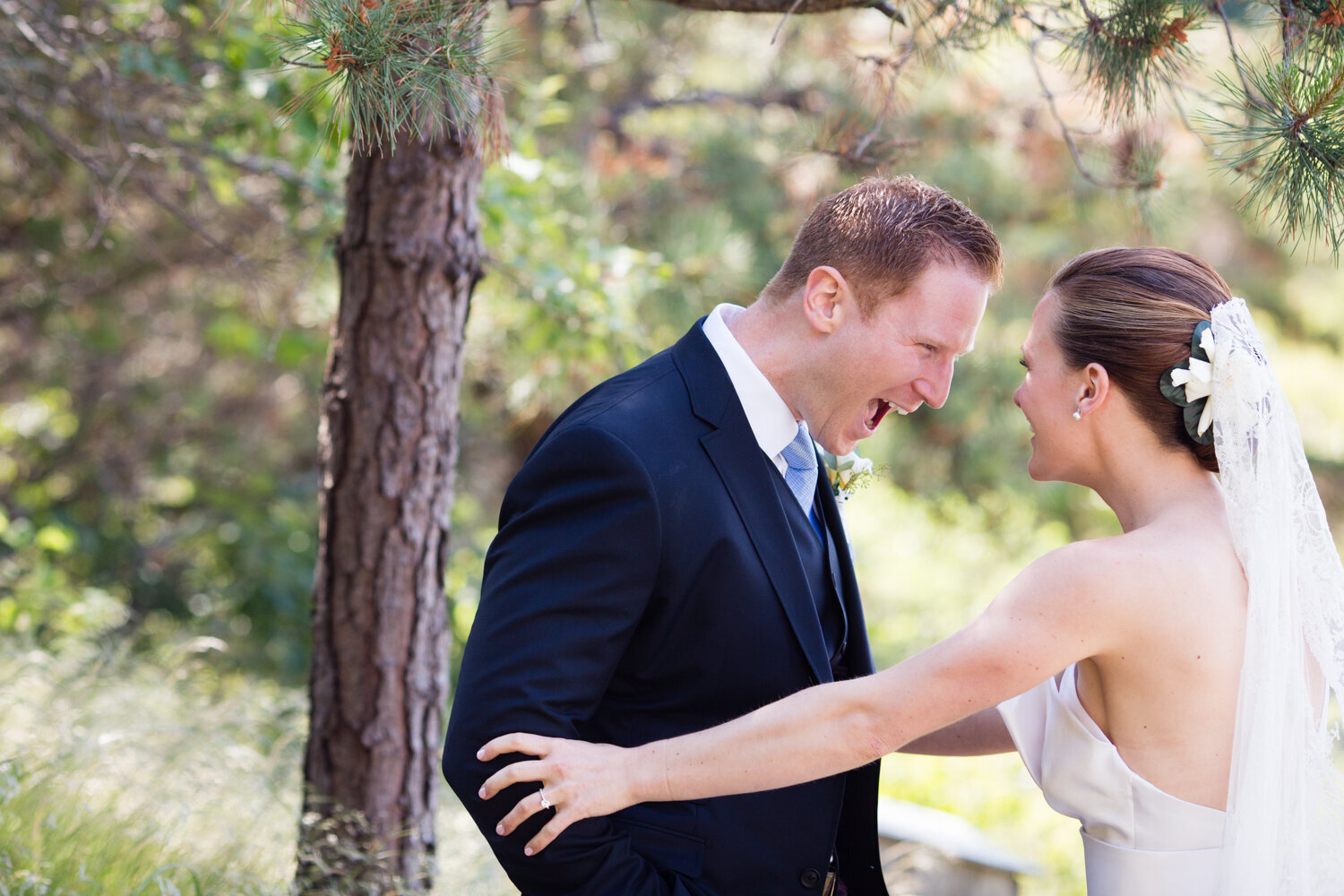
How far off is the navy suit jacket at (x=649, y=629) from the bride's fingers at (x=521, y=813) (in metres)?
0.03

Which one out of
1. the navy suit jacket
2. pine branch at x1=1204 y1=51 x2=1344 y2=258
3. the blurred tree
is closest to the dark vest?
the navy suit jacket

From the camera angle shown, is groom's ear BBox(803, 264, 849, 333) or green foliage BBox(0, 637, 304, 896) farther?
green foliage BBox(0, 637, 304, 896)

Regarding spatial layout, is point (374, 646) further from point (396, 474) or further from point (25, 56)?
point (25, 56)

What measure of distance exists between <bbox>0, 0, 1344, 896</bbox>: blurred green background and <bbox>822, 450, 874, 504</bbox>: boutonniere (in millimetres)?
938

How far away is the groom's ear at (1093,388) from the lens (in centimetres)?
196

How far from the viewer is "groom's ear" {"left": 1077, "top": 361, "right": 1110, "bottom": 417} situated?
1960 millimetres

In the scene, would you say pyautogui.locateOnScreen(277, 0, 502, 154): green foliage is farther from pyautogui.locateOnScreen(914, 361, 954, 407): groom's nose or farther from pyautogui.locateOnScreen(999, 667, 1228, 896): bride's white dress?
pyautogui.locateOnScreen(999, 667, 1228, 896): bride's white dress

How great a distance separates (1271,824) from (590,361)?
3014 mm

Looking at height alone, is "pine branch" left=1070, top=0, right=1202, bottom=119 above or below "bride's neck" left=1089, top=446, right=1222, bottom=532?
above

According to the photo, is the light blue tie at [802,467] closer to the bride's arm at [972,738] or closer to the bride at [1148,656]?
the bride at [1148,656]

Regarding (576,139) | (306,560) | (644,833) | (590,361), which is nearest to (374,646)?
(644,833)

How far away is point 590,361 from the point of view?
433 centimetres

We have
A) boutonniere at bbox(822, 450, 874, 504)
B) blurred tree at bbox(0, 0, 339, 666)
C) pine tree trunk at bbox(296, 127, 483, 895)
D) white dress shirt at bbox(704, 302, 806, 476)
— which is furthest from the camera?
blurred tree at bbox(0, 0, 339, 666)

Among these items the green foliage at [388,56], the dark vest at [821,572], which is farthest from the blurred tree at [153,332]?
the dark vest at [821,572]
